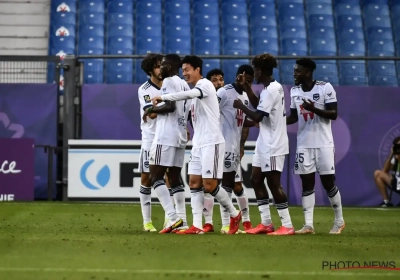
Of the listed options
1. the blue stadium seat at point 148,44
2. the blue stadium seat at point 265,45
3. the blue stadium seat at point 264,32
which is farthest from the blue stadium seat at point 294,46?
the blue stadium seat at point 148,44

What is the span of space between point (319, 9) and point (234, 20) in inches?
93.5

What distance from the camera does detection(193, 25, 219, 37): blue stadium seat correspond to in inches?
931

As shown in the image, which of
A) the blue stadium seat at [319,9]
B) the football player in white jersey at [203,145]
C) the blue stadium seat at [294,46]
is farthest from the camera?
the blue stadium seat at [319,9]

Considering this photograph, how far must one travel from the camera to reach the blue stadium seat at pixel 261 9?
2414 cm

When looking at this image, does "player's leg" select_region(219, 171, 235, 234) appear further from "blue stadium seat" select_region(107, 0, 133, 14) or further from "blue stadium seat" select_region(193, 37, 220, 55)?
"blue stadium seat" select_region(107, 0, 133, 14)

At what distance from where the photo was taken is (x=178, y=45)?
76.3 feet

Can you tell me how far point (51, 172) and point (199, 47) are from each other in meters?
6.22

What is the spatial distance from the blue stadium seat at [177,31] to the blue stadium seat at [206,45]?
35 cm

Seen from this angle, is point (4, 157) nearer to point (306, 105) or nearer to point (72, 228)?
point (72, 228)

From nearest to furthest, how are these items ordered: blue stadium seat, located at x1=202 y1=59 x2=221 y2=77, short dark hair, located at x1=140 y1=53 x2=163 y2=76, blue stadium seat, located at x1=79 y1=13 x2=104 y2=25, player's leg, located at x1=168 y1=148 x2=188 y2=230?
player's leg, located at x1=168 y1=148 x2=188 y2=230, short dark hair, located at x1=140 y1=53 x2=163 y2=76, blue stadium seat, located at x1=202 y1=59 x2=221 y2=77, blue stadium seat, located at x1=79 y1=13 x2=104 y2=25

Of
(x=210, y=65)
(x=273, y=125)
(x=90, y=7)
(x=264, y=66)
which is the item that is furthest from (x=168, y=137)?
(x=90, y=7)

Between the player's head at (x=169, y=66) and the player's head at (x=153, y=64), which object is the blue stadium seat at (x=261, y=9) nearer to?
the player's head at (x=153, y=64)

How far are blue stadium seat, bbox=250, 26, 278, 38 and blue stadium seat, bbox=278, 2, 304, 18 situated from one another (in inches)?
25.8

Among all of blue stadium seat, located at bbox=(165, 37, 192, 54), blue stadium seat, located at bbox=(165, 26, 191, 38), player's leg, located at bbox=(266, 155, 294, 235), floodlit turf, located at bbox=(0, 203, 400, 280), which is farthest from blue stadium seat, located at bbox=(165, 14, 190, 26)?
player's leg, located at bbox=(266, 155, 294, 235)
